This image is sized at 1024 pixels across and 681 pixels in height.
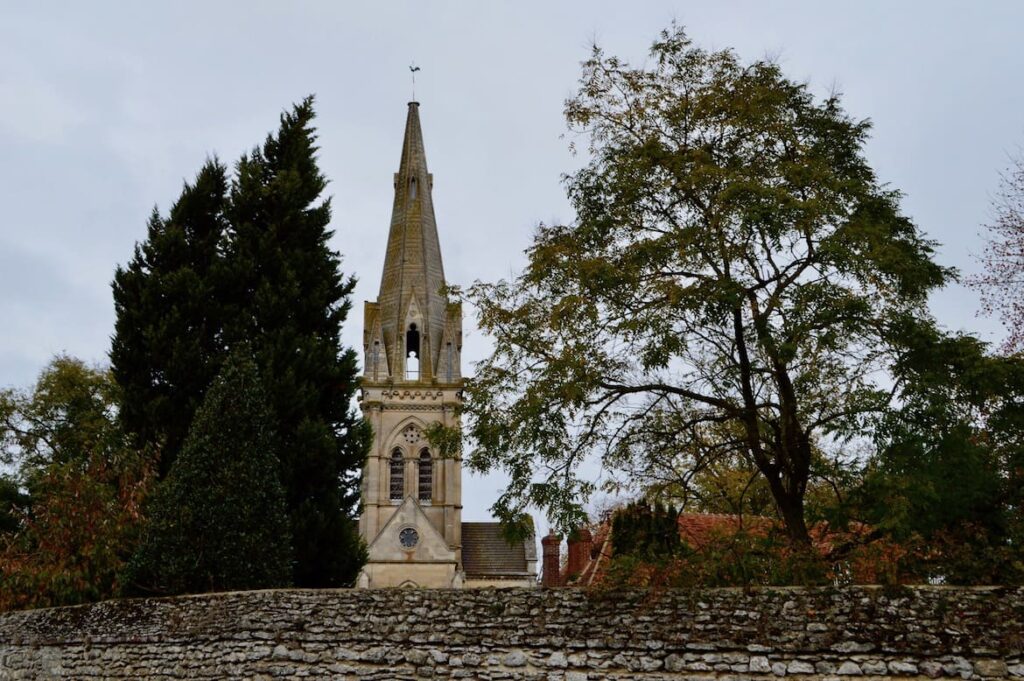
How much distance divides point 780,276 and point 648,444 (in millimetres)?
4027

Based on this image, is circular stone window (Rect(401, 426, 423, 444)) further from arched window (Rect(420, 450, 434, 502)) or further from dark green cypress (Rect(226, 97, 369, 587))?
dark green cypress (Rect(226, 97, 369, 587))

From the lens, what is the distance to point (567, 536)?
53.5 feet

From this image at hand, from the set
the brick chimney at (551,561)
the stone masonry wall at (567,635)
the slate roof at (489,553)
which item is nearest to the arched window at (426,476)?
the slate roof at (489,553)

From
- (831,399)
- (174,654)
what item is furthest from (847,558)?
(174,654)

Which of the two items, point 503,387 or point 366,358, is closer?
point 503,387

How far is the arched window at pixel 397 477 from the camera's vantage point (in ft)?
187

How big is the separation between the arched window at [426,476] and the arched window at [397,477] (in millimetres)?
1150

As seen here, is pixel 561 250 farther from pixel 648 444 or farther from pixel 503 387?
pixel 648 444

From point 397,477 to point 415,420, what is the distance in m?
3.56

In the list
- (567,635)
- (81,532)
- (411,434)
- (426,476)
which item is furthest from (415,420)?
(567,635)

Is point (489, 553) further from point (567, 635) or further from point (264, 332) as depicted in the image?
point (567, 635)

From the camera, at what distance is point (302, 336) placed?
20062 millimetres

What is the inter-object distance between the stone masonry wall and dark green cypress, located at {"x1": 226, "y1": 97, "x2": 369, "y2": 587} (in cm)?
503

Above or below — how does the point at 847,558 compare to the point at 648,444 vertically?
below
